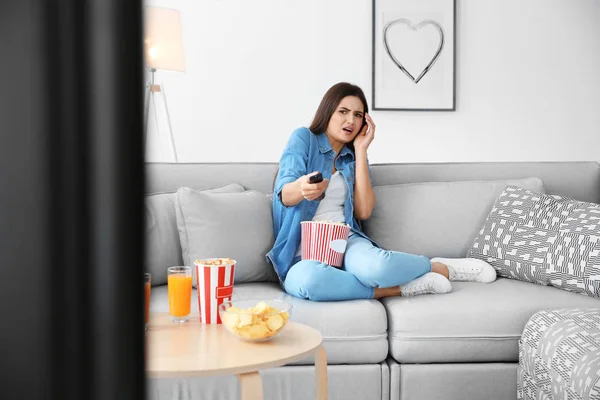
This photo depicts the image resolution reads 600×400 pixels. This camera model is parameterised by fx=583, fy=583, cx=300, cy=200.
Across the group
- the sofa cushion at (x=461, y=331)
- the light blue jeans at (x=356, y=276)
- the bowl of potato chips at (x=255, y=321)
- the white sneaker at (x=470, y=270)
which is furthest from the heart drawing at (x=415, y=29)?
the bowl of potato chips at (x=255, y=321)

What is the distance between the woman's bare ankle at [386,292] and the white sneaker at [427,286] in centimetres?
2

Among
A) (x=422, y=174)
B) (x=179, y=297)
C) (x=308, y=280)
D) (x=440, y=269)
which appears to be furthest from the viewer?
(x=422, y=174)

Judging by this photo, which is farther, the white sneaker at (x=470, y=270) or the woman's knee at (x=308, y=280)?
the white sneaker at (x=470, y=270)

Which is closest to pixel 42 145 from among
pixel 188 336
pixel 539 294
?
pixel 188 336

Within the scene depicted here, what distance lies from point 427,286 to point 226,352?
981 mm

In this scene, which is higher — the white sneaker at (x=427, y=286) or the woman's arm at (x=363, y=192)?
the woman's arm at (x=363, y=192)

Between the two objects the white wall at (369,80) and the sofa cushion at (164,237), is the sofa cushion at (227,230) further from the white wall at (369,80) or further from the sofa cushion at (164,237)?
the white wall at (369,80)

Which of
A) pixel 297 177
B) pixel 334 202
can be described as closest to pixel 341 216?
pixel 334 202

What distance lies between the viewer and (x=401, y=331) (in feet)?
6.05

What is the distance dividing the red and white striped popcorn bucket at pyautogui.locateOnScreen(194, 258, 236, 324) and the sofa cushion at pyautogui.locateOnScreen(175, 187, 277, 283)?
24.4 inches

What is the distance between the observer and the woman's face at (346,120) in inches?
95.0

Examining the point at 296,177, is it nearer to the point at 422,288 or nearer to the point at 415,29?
the point at 422,288

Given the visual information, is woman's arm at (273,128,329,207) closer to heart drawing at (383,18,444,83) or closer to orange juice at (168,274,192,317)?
orange juice at (168,274,192,317)

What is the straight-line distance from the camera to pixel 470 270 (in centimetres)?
216
